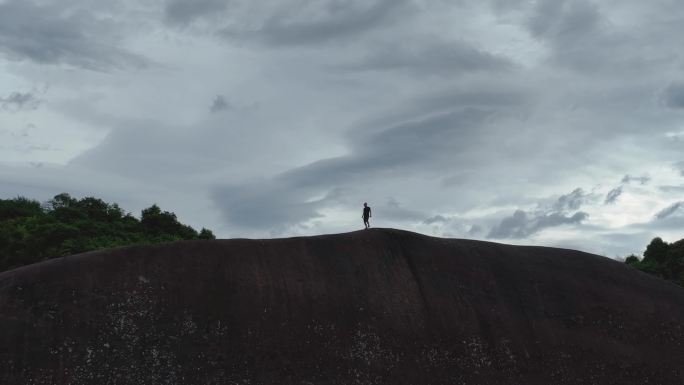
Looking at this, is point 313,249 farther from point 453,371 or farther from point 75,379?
point 75,379

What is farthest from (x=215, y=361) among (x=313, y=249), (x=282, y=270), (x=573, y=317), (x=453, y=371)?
(x=573, y=317)

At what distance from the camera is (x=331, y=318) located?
24688mm

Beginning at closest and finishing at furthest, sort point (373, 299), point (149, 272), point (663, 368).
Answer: point (149, 272) < point (373, 299) < point (663, 368)

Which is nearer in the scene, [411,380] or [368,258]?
[411,380]

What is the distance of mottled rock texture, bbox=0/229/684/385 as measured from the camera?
22.2 metres

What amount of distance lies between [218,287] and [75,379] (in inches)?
213

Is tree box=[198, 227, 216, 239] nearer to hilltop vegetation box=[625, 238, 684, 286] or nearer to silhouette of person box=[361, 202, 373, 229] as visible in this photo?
silhouette of person box=[361, 202, 373, 229]

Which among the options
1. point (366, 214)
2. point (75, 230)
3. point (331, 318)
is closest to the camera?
point (331, 318)

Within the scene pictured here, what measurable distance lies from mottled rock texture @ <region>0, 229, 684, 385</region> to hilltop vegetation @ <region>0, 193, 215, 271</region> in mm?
18703

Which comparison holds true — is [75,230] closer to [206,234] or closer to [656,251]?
[206,234]

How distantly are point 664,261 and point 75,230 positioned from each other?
1743 inches

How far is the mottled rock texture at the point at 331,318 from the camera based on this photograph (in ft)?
72.9

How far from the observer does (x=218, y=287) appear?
966 inches

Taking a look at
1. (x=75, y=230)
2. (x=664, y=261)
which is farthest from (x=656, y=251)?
(x=75, y=230)
